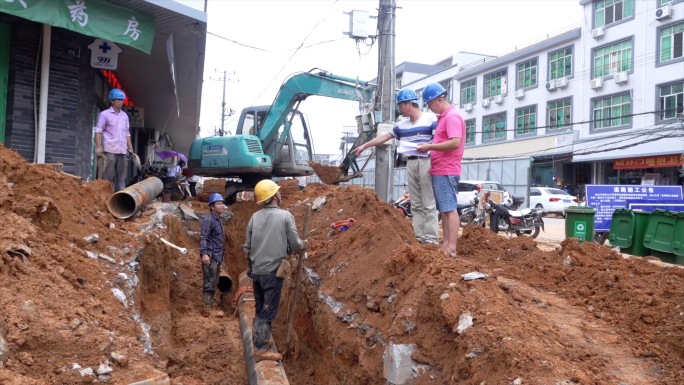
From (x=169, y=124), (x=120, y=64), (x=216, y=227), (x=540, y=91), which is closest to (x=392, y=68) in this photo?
(x=216, y=227)

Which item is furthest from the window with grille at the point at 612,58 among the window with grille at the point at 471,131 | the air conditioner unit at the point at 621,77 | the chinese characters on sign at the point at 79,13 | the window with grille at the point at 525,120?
the chinese characters on sign at the point at 79,13

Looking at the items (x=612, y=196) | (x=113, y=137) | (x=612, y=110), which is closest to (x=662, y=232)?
(x=612, y=196)

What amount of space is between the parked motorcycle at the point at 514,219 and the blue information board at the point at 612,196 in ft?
7.79

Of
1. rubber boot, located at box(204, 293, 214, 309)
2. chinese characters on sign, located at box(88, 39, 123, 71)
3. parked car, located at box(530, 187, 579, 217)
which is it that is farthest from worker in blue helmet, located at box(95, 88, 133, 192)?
parked car, located at box(530, 187, 579, 217)

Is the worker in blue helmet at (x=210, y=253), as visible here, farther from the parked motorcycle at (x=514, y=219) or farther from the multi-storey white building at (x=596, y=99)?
the multi-storey white building at (x=596, y=99)

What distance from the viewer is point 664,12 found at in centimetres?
2633

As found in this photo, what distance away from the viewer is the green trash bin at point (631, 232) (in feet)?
33.3

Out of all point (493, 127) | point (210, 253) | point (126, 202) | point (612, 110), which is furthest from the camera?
point (493, 127)

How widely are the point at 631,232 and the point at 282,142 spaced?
769 centimetres

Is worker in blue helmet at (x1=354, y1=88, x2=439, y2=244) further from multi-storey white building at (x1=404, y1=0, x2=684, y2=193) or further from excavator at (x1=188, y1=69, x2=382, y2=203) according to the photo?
multi-storey white building at (x1=404, y1=0, x2=684, y2=193)

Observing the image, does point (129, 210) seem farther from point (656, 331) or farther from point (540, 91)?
point (540, 91)

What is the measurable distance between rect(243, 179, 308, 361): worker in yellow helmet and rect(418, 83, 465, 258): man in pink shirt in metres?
1.53

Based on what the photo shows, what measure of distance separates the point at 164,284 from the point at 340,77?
690 centimetres

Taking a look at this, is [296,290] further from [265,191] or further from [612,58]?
[612,58]
